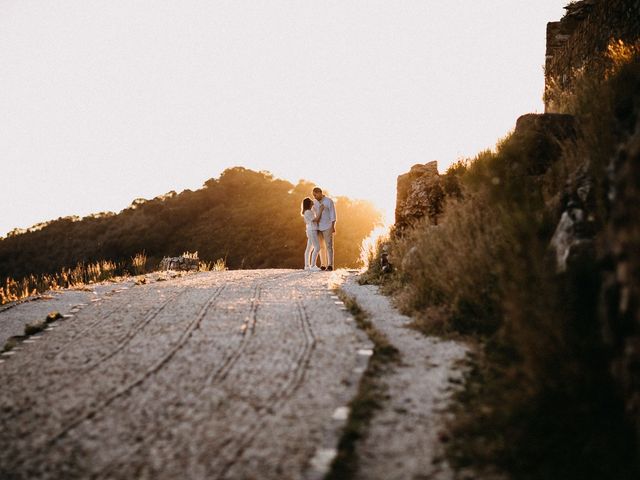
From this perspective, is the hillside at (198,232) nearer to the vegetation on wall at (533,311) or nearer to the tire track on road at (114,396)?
the vegetation on wall at (533,311)

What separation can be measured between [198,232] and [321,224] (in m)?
28.5

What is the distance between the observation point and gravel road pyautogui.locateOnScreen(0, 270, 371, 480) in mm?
2740

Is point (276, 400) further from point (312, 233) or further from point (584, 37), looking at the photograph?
point (312, 233)

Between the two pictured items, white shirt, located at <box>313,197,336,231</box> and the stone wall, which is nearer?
the stone wall

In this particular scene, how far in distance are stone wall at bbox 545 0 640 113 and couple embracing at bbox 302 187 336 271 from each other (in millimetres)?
5552

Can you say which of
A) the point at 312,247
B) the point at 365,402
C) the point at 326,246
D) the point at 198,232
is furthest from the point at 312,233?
the point at 198,232

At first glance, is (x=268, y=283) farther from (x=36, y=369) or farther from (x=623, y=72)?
(x=623, y=72)

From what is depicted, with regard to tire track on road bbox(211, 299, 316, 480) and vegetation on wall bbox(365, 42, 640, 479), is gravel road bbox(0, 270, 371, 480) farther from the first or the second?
vegetation on wall bbox(365, 42, 640, 479)

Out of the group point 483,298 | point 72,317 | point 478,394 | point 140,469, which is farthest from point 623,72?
point 72,317

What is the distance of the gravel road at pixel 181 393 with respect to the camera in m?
2.74

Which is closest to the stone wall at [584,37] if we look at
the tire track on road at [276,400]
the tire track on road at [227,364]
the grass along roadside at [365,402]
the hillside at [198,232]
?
the grass along roadside at [365,402]

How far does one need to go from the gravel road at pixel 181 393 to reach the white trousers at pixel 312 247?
6888mm

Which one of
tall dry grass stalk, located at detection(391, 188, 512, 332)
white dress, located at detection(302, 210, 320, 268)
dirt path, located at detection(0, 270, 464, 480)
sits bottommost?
dirt path, located at detection(0, 270, 464, 480)

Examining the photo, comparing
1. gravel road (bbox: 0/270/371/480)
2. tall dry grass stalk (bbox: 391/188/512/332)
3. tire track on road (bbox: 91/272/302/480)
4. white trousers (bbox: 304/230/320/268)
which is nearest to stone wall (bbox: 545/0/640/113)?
tall dry grass stalk (bbox: 391/188/512/332)
